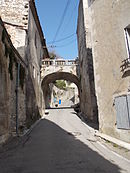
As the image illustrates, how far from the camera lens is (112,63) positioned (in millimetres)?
5488

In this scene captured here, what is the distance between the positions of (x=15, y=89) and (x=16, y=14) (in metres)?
6.21

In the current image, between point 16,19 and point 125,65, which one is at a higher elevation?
point 16,19

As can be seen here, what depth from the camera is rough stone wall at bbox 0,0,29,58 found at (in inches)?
344

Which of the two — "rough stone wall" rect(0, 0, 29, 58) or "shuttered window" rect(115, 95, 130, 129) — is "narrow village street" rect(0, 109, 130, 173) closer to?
"shuttered window" rect(115, 95, 130, 129)

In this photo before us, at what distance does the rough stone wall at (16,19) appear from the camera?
875cm

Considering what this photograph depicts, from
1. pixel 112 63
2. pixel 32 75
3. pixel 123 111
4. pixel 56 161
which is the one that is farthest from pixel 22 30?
pixel 56 161

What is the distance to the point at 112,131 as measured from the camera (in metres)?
5.39

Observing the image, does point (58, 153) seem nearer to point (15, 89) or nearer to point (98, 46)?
point (15, 89)

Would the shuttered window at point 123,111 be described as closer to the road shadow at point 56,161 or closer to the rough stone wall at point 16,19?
the road shadow at point 56,161

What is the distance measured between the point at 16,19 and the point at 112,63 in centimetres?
790

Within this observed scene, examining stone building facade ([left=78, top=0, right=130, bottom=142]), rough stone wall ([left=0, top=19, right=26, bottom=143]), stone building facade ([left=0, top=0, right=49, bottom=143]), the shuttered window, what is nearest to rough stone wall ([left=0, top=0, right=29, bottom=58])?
stone building facade ([left=0, top=0, right=49, bottom=143])

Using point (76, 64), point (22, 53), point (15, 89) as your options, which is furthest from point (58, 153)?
point (76, 64)

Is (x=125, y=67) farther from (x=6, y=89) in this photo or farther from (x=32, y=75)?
(x=32, y=75)

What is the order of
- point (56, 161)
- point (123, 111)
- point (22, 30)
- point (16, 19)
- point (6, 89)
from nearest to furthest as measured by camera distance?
point (56, 161) → point (123, 111) → point (6, 89) → point (22, 30) → point (16, 19)
